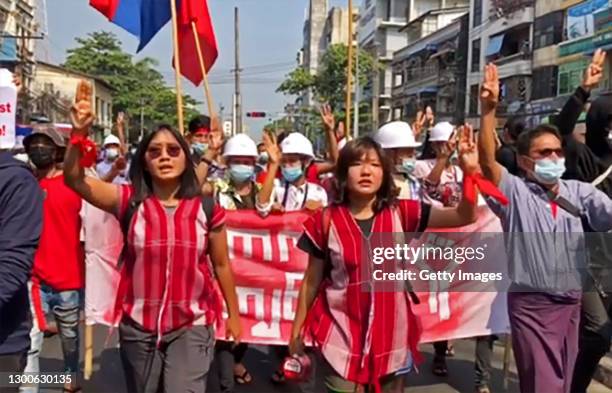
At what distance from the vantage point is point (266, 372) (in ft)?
18.6

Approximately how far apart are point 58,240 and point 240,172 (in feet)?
4.33

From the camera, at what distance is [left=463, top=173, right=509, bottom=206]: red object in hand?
3149 millimetres

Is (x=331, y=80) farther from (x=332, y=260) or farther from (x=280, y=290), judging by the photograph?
(x=332, y=260)

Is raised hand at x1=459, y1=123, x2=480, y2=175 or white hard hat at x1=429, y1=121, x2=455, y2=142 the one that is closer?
raised hand at x1=459, y1=123, x2=480, y2=175

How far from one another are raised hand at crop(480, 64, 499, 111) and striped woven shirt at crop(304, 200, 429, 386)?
0.62 meters

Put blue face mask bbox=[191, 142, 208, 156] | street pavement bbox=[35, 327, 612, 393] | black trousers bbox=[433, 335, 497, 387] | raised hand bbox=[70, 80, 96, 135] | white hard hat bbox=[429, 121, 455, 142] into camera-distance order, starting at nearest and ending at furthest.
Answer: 1. raised hand bbox=[70, 80, 96, 135]
2. black trousers bbox=[433, 335, 497, 387]
3. street pavement bbox=[35, 327, 612, 393]
4. blue face mask bbox=[191, 142, 208, 156]
5. white hard hat bbox=[429, 121, 455, 142]

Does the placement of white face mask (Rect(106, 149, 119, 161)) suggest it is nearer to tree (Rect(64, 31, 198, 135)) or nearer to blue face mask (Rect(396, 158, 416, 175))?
blue face mask (Rect(396, 158, 416, 175))

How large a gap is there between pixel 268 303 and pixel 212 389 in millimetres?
714

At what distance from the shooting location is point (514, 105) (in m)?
38.5

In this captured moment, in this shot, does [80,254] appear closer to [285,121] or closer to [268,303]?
[268,303]

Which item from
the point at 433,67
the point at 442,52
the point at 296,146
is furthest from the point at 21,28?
the point at 296,146

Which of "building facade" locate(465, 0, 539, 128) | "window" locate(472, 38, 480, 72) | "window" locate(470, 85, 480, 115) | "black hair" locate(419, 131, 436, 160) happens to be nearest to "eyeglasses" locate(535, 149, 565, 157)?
"black hair" locate(419, 131, 436, 160)

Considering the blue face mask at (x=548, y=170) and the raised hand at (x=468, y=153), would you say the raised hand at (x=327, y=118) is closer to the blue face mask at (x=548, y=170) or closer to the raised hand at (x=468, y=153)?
Answer: the blue face mask at (x=548, y=170)

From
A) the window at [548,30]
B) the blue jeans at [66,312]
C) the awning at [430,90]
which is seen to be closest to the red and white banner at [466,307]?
the blue jeans at [66,312]
